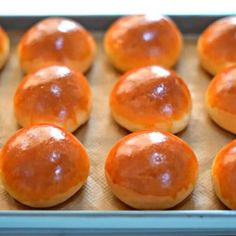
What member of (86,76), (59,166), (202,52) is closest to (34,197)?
(59,166)

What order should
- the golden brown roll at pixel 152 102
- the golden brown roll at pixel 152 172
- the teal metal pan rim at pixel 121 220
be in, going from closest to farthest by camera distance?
the teal metal pan rim at pixel 121 220, the golden brown roll at pixel 152 172, the golden brown roll at pixel 152 102

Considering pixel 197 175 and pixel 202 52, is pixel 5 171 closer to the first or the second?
pixel 197 175

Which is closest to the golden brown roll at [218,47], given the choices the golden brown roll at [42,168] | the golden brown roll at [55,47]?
the golden brown roll at [55,47]

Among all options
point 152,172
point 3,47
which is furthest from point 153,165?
point 3,47

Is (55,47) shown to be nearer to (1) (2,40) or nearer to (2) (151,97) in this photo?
(1) (2,40)

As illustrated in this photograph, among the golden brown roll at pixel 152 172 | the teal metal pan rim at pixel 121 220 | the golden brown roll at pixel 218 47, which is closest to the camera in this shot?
the teal metal pan rim at pixel 121 220

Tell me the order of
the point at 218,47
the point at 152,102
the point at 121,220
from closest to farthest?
the point at 121,220
the point at 152,102
the point at 218,47

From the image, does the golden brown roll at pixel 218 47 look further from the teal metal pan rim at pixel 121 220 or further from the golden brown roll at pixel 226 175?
the teal metal pan rim at pixel 121 220
